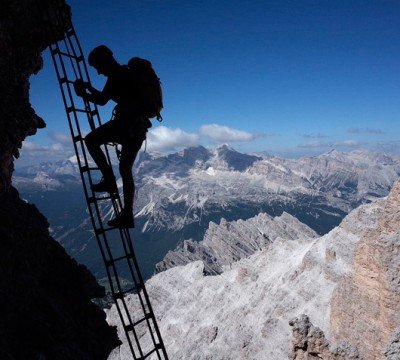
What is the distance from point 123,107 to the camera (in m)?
9.20

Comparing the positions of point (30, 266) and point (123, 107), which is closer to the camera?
point (123, 107)

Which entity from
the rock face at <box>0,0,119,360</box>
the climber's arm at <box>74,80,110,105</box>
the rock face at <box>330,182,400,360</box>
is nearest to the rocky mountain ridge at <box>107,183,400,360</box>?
the rock face at <box>330,182,400,360</box>

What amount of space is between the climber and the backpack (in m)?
0.14

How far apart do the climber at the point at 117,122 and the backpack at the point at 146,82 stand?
0.14 m

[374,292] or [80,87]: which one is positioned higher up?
[80,87]

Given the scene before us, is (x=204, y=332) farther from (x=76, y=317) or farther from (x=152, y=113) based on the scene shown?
(x=152, y=113)

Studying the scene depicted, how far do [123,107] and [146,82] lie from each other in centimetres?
92

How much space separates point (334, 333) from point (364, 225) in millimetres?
44450

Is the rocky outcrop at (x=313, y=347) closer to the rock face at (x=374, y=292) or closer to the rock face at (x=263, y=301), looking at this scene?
the rock face at (x=374, y=292)

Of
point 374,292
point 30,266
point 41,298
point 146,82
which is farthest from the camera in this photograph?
point 374,292

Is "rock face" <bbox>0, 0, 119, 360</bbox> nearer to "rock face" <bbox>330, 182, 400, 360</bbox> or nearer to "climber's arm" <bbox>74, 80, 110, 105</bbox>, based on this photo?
"climber's arm" <bbox>74, 80, 110, 105</bbox>

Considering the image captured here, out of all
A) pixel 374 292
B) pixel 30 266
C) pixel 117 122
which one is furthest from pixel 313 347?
pixel 117 122

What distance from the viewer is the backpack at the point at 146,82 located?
29.6 feet

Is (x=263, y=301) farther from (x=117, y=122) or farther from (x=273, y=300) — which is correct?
(x=117, y=122)
